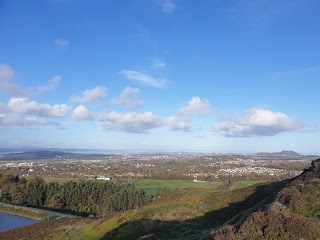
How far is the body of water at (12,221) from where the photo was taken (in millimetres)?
70125

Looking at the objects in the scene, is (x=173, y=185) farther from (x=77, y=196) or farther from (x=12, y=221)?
(x=12, y=221)

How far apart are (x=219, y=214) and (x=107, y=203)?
57.2 m

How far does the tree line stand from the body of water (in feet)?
42.8

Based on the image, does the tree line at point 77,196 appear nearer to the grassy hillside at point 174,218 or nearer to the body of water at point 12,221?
the body of water at point 12,221

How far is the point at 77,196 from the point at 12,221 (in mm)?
22371

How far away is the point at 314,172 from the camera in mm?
31781

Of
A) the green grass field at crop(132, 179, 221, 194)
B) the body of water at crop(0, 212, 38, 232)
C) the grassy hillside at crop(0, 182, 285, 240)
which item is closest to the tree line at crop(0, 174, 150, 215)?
the green grass field at crop(132, 179, 221, 194)

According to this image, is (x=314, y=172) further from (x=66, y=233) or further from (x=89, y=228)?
(x=66, y=233)

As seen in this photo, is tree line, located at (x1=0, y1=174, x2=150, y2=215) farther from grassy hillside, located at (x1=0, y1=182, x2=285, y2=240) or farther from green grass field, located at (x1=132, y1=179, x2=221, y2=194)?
grassy hillside, located at (x1=0, y1=182, x2=285, y2=240)

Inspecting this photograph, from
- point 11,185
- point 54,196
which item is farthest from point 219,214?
point 11,185

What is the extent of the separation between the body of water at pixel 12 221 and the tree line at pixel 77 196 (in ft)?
42.8


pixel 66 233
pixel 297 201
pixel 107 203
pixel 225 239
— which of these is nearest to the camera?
pixel 225 239

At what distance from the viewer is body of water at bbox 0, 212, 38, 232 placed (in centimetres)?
7012

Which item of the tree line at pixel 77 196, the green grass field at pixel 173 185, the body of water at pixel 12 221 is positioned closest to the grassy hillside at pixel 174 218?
the body of water at pixel 12 221
